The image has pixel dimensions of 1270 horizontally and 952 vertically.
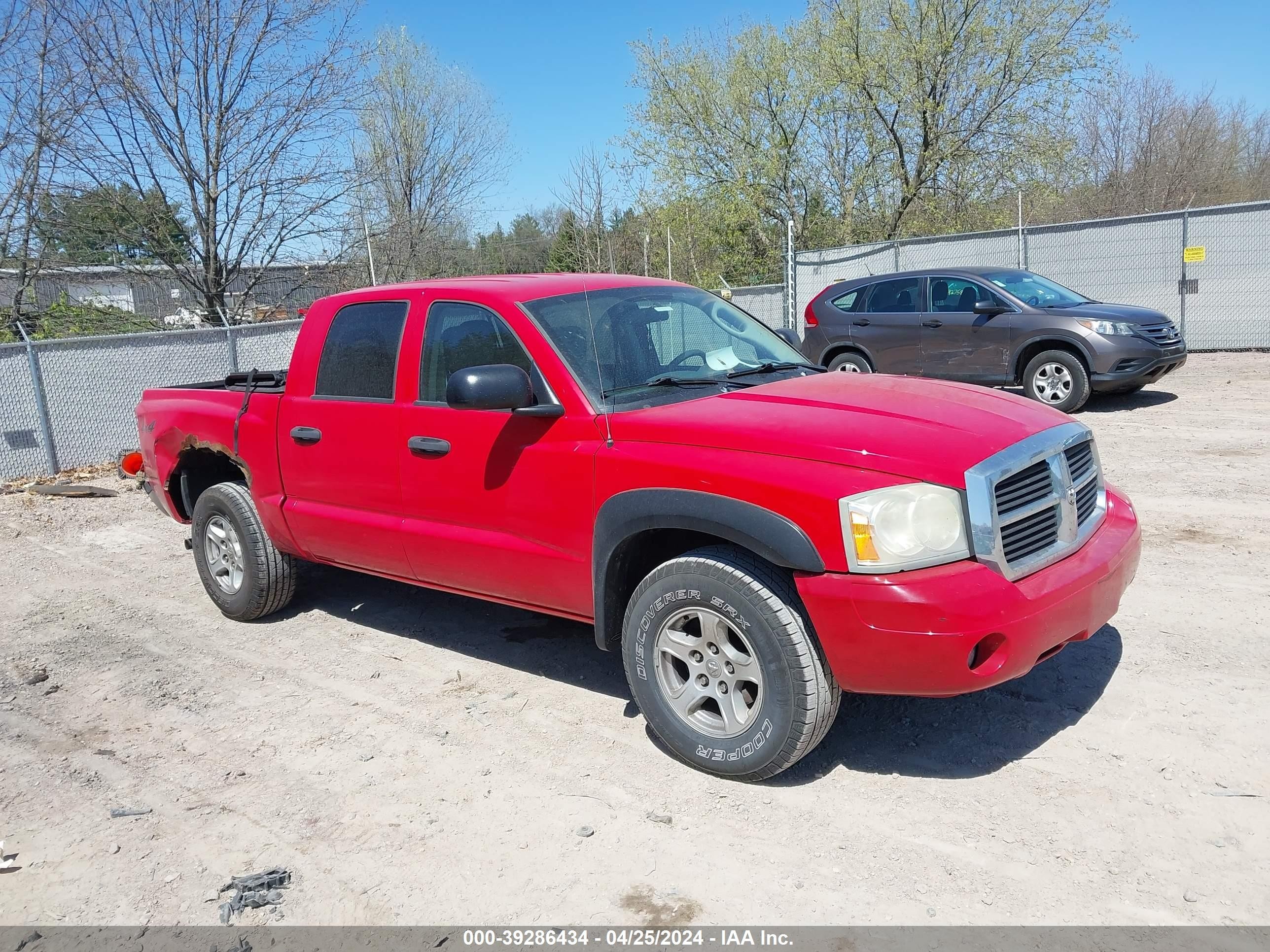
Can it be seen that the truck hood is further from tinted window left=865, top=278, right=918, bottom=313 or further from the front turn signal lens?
tinted window left=865, top=278, right=918, bottom=313

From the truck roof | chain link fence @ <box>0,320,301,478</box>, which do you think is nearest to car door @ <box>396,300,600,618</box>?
the truck roof

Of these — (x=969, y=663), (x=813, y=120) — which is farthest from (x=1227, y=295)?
(x=969, y=663)

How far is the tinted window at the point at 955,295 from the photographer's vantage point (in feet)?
38.3

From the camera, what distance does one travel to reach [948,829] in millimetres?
3195

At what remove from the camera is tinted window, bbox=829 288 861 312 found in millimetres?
12781

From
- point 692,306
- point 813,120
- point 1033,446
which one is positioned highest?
point 813,120

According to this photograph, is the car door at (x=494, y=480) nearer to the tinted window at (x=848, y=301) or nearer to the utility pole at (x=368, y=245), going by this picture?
the tinted window at (x=848, y=301)

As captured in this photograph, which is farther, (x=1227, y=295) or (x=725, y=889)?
(x=1227, y=295)

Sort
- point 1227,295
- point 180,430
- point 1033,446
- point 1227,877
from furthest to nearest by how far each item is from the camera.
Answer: point 1227,295 → point 180,430 → point 1033,446 → point 1227,877

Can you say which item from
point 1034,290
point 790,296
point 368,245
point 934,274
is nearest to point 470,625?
point 934,274

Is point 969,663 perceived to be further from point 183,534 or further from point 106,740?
point 183,534

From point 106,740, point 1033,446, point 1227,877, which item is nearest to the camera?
point 1227,877

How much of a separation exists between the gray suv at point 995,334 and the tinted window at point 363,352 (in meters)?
7.96

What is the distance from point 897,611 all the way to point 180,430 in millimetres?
4619
